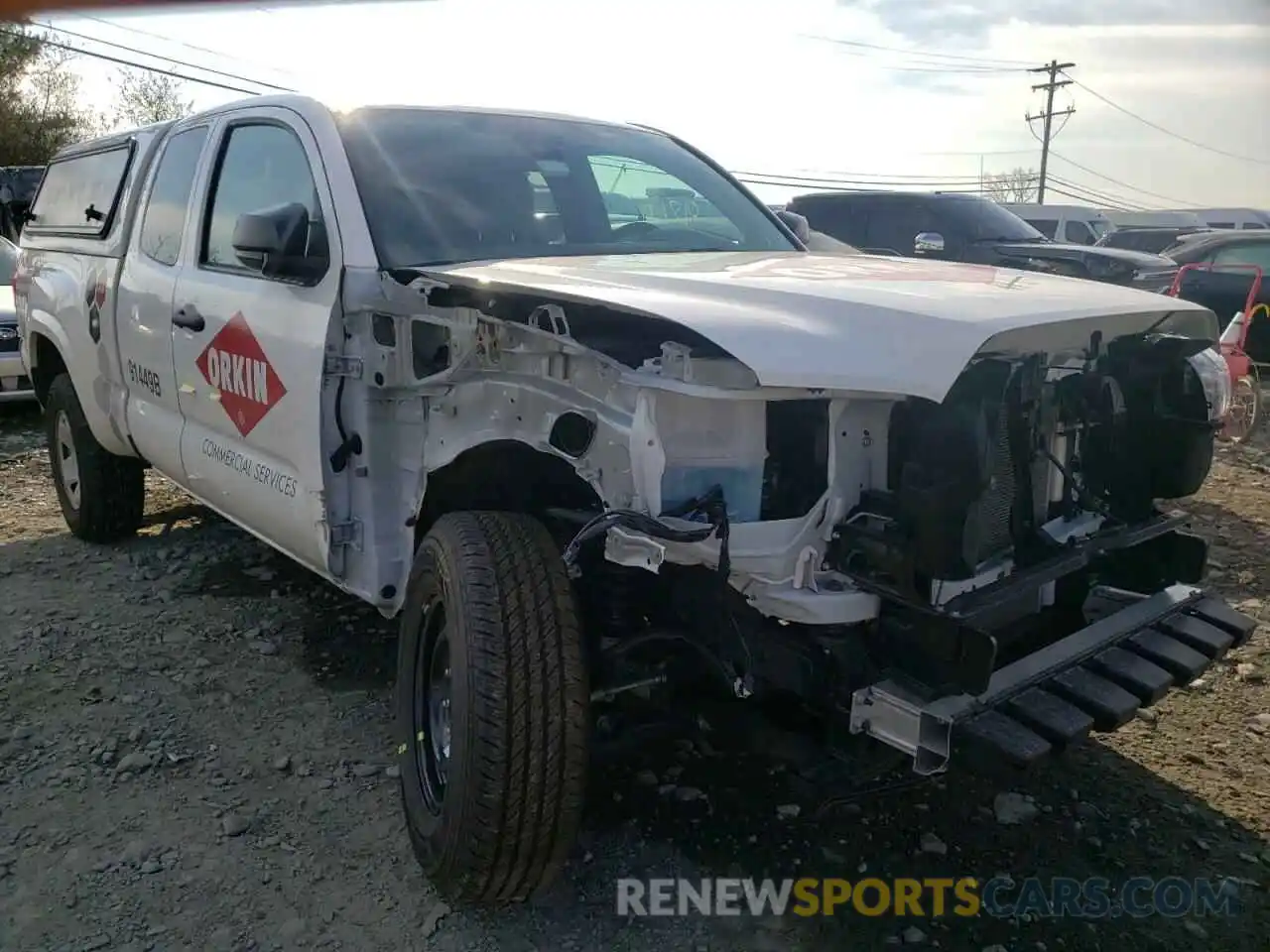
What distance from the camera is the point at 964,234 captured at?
10477 millimetres

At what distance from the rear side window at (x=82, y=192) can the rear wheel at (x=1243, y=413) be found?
6.87m

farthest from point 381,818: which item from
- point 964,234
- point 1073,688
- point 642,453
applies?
point 964,234

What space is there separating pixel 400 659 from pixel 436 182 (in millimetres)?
1492

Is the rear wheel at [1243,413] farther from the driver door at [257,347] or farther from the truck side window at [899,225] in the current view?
the driver door at [257,347]

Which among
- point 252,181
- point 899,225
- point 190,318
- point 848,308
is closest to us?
point 848,308

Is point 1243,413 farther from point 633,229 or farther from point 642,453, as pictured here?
point 642,453

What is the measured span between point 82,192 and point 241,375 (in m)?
2.50

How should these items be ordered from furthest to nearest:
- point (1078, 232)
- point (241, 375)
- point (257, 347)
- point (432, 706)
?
point (1078, 232) → point (241, 375) → point (257, 347) → point (432, 706)

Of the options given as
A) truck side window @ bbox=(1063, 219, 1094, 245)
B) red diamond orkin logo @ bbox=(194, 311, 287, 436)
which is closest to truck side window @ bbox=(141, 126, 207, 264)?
red diamond orkin logo @ bbox=(194, 311, 287, 436)

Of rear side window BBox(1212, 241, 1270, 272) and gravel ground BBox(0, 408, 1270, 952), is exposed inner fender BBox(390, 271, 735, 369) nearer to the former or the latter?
gravel ground BBox(0, 408, 1270, 952)

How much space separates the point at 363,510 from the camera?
3.27 m

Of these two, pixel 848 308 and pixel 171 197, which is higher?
pixel 171 197

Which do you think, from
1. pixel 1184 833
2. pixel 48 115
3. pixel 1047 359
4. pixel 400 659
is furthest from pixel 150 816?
pixel 48 115

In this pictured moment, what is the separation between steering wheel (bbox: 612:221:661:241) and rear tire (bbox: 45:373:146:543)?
118 inches
